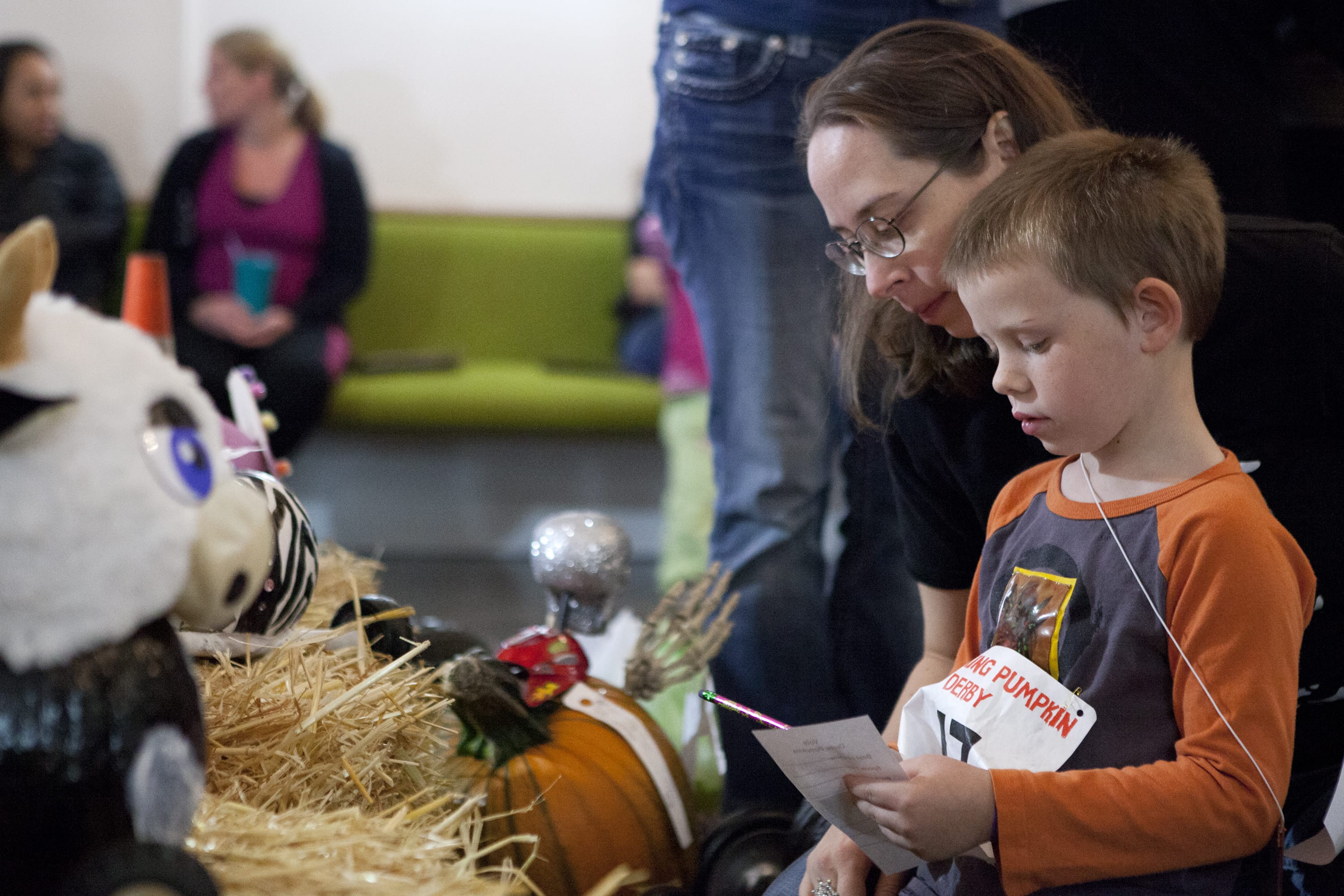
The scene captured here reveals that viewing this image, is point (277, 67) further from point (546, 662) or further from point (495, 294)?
point (546, 662)

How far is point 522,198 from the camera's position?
4555 millimetres

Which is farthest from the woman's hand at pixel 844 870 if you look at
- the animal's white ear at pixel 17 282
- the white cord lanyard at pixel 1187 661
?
the animal's white ear at pixel 17 282

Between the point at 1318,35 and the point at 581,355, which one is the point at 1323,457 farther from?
the point at 581,355

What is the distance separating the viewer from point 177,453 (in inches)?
26.9

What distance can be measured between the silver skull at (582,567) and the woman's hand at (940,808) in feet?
2.13

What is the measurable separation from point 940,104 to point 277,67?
320 centimetres

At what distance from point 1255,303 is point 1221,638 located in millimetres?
388

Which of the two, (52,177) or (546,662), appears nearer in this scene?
(546,662)

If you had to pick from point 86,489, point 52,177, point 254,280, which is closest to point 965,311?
point 86,489

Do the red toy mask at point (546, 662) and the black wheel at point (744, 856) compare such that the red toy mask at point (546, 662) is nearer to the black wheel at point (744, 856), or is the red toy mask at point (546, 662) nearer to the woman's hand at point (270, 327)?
the black wheel at point (744, 856)

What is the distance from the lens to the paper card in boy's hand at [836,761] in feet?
2.74

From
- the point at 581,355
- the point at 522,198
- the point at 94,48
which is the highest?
the point at 94,48

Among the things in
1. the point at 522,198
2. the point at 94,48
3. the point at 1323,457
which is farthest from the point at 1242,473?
the point at 94,48

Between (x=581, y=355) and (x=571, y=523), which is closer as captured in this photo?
(x=571, y=523)
